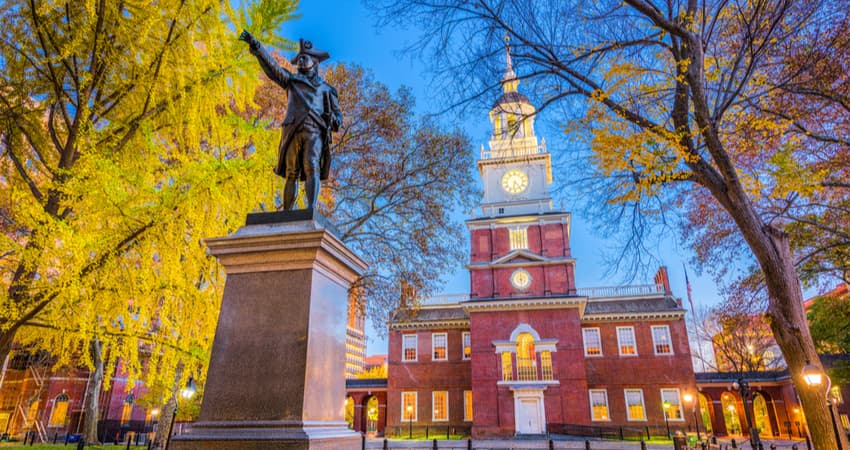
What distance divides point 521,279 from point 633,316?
8779 millimetres

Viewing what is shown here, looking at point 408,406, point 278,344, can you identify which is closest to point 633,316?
point 408,406

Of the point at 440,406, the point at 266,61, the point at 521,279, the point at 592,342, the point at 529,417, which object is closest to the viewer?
the point at 266,61

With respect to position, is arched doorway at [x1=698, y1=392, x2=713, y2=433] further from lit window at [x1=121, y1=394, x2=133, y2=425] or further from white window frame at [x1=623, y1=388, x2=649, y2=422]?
lit window at [x1=121, y1=394, x2=133, y2=425]

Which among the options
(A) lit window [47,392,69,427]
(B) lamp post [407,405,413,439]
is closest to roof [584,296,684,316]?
(B) lamp post [407,405,413,439]

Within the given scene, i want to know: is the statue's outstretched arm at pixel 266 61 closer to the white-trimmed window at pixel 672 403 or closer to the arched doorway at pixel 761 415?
the white-trimmed window at pixel 672 403

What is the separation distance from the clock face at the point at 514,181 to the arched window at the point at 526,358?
1188 centimetres

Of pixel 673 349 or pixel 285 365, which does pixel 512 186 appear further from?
pixel 285 365

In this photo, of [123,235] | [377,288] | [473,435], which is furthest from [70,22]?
[473,435]

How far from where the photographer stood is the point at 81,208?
266 inches

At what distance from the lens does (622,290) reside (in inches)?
1419

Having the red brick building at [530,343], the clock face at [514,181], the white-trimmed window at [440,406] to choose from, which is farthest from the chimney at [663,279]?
the white-trimmed window at [440,406]

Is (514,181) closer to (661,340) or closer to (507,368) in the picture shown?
(507,368)

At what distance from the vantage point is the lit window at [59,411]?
1212 inches

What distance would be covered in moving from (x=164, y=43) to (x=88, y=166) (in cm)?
266
